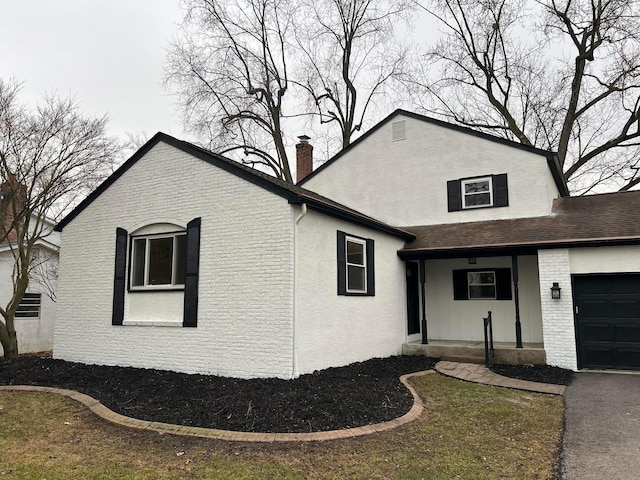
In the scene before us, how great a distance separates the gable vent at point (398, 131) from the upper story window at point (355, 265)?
5218 mm

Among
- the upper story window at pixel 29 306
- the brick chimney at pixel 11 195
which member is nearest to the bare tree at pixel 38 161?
the brick chimney at pixel 11 195

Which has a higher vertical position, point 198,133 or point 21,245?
point 198,133

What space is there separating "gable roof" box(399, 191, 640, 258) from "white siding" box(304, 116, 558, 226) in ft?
1.45

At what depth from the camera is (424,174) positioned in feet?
45.2

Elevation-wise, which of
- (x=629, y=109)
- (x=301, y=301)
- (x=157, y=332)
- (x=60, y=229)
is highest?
(x=629, y=109)

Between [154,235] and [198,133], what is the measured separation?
15594mm

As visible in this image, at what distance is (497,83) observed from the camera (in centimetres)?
2250

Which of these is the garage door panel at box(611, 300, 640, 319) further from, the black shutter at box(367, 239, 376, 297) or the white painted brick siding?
the black shutter at box(367, 239, 376, 297)

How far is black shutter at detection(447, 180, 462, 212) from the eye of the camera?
13.2m

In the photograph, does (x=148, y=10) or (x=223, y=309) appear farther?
(x=148, y=10)

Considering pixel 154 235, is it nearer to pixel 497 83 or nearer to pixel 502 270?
pixel 502 270

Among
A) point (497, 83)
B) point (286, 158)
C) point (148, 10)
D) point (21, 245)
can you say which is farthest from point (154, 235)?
point (497, 83)

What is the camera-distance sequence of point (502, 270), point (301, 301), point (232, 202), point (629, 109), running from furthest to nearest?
1. point (629, 109)
2. point (502, 270)
3. point (232, 202)
4. point (301, 301)

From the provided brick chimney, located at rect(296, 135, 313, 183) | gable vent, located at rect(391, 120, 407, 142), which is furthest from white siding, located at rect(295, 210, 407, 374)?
brick chimney, located at rect(296, 135, 313, 183)
